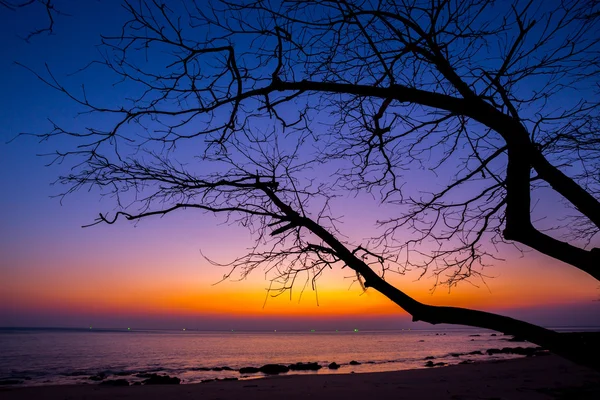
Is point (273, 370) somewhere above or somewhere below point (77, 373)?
above

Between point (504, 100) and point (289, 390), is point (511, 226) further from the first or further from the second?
point (289, 390)

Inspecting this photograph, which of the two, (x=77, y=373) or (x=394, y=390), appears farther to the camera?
(x=77, y=373)

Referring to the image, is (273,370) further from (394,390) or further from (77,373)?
(394,390)

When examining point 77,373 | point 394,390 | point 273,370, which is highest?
point 394,390

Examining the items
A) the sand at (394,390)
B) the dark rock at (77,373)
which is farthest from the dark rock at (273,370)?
the dark rock at (77,373)

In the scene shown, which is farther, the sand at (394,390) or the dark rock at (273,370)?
the dark rock at (273,370)

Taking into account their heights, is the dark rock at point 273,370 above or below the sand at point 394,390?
below

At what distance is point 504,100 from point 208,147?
224cm

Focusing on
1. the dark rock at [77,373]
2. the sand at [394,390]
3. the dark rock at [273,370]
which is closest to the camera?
the sand at [394,390]

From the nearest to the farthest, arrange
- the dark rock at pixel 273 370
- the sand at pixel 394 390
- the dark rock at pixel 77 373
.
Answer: the sand at pixel 394 390, the dark rock at pixel 273 370, the dark rock at pixel 77 373

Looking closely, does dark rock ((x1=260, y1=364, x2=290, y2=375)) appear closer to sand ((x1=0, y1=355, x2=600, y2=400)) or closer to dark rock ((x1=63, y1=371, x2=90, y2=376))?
sand ((x1=0, y1=355, x2=600, y2=400))

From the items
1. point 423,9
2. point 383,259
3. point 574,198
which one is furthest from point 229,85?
point 574,198

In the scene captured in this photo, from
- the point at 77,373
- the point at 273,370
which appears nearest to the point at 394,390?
the point at 273,370

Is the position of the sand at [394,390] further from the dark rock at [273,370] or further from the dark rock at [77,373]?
the dark rock at [77,373]
